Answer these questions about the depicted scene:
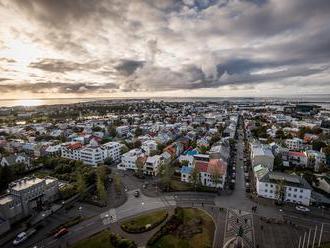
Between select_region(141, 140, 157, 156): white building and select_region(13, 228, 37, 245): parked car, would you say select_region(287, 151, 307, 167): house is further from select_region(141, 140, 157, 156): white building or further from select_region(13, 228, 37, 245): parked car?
select_region(13, 228, 37, 245): parked car

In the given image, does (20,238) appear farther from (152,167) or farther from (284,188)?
(284,188)

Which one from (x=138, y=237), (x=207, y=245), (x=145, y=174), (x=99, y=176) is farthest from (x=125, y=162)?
(x=207, y=245)

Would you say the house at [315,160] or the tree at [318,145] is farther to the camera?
the tree at [318,145]

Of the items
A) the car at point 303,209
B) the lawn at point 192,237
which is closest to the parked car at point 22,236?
the lawn at point 192,237

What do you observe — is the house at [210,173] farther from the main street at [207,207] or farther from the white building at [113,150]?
the white building at [113,150]

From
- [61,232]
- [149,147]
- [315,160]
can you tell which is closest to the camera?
[61,232]

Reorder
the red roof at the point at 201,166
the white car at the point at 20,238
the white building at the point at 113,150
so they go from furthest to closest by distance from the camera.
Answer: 1. the white building at the point at 113,150
2. the red roof at the point at 201,166
3. the white car at the point at 20,238

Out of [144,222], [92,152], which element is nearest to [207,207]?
[144,222]
